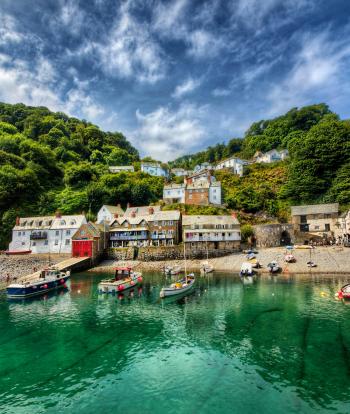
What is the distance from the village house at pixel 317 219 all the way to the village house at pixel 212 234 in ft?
49.2

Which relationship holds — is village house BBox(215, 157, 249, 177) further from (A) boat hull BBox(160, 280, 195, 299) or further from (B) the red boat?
(B) the red boat

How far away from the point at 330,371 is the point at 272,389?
4327mm

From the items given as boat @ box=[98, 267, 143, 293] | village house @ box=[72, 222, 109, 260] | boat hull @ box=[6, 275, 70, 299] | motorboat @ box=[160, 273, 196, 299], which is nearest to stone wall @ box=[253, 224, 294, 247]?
motorboat @ box=[160, 273, 196, 299]

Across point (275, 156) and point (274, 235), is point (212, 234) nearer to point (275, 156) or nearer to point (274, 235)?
point (274, 235)

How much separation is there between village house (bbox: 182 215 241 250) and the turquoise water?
2671 centimetres

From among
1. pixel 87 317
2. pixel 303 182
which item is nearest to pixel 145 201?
pixel 303 182

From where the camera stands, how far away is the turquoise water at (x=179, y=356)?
46.0 ft

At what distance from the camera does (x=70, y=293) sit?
125 feet

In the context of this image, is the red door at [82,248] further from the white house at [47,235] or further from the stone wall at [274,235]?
the stone wall at [274,235]

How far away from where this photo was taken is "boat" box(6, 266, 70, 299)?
3569 centimetres

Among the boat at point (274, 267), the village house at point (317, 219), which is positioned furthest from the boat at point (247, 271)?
the village house at point (317, 219)

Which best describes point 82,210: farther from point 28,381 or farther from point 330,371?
point 330,371

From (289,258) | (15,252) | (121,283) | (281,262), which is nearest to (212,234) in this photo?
(281,262)

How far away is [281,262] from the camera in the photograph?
49.4 m
